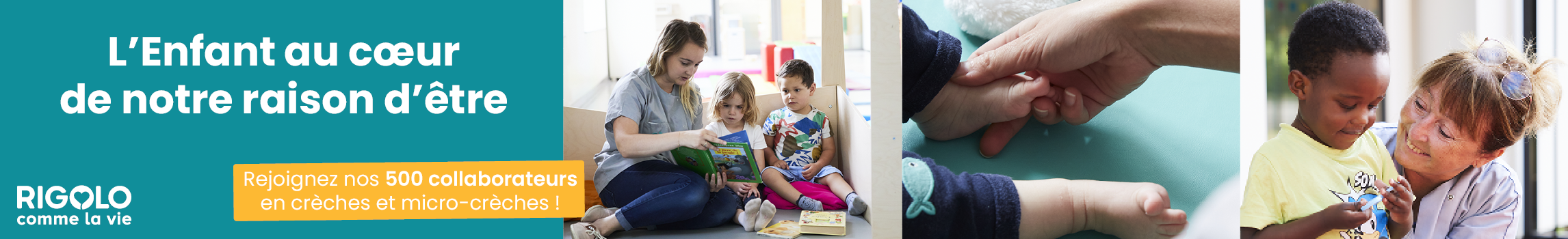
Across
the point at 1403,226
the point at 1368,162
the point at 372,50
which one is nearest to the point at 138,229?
the point at 372,50

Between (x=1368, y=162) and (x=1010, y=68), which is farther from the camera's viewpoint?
(x=1368, y=162)

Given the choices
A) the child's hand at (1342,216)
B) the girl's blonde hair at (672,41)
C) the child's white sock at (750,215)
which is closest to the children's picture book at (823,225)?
the child's white sock at (750,215)

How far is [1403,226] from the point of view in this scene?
→ 184 cm

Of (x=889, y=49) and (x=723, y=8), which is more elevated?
(x=723, y=8)

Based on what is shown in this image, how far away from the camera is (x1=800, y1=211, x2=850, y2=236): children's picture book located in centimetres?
203

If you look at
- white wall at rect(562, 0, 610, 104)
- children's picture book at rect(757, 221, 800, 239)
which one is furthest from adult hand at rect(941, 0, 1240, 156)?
white wall at rect(562, 0, 610, 104)

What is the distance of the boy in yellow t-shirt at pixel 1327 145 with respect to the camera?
1.69 meters

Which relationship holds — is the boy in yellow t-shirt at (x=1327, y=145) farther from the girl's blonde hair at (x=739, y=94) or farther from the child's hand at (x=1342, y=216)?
the girl's blonde hair at (x=739, y=94)

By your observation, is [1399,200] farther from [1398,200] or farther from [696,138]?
[696,138]

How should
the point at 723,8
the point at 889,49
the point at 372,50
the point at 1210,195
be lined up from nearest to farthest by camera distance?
1. the point at 889,49
2. the point at 1210,195
3. the point at 372,50
4. the point at 723,8

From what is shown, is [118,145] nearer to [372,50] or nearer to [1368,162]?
[372,50]

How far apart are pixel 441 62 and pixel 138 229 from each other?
0.82 metres

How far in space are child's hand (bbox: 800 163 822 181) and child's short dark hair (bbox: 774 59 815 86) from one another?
0.85 feet

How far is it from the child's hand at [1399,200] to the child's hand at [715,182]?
1.66 metres
